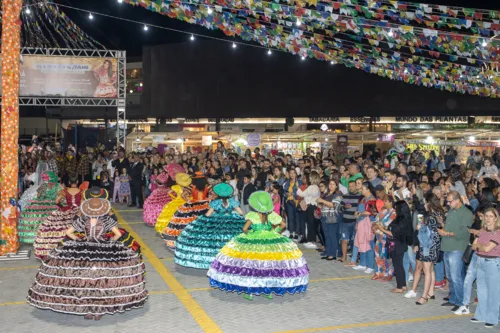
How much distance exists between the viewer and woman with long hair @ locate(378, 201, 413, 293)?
28.9ft

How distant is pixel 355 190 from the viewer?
10.9 meters

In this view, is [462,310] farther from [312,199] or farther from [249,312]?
[312,199]

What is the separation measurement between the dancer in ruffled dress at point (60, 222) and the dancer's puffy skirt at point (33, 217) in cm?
144

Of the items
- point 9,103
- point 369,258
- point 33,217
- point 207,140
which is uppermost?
point 9,103

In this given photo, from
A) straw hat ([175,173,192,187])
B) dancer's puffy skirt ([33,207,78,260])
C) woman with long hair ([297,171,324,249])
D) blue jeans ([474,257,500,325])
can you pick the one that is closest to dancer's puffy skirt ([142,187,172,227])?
straw hat ([175,173,192,187])

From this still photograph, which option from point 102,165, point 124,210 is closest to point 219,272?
point 124,210

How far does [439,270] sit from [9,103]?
27.8 ft

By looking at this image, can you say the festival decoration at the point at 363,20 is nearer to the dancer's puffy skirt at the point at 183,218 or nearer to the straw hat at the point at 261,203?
the dancer's puffy skirt at the point at 183,218

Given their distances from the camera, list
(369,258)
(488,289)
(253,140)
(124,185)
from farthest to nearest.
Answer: (253,140) → (124,185) → (369,258) → (488,289)

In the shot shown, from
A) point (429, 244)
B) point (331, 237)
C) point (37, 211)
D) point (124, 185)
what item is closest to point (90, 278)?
point (429, 244)

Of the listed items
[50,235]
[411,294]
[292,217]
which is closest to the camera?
[411,294]

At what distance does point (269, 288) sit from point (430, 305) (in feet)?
7.98

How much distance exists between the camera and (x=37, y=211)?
1264cm

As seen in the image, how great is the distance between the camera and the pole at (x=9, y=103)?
11109mm
